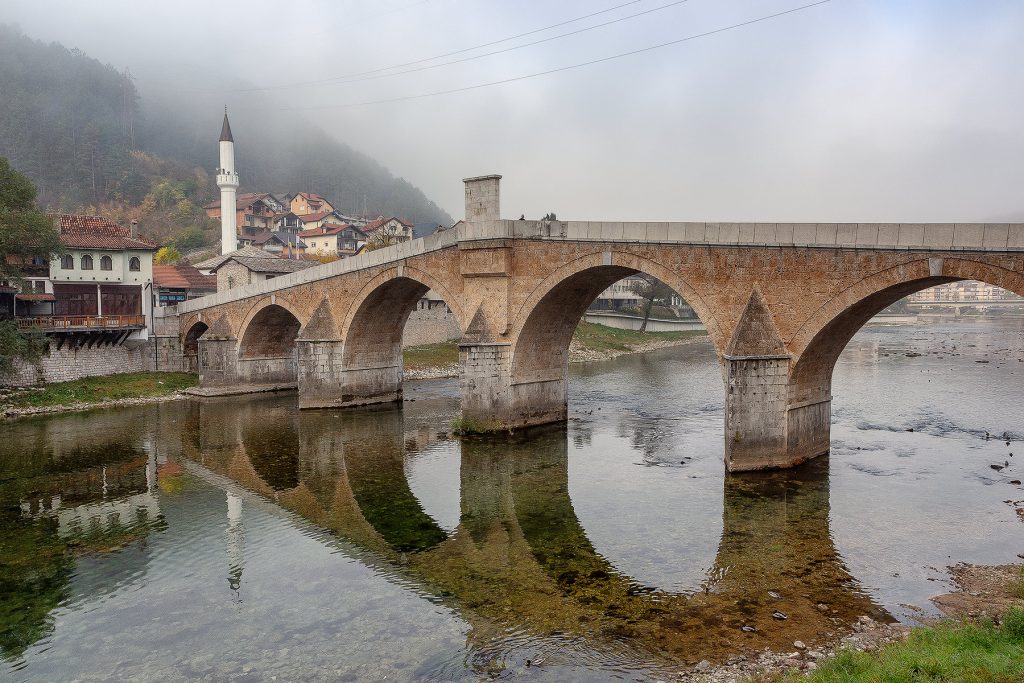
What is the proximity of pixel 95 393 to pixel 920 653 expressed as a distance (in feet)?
103

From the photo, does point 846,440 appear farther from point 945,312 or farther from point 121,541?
point 945,312

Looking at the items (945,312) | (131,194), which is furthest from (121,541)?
(945,312)

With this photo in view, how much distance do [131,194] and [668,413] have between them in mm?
73450

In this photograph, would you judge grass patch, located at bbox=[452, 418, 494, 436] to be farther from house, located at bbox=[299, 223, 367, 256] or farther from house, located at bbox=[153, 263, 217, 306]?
house, located at bbox=[299, 223, 367, 256]

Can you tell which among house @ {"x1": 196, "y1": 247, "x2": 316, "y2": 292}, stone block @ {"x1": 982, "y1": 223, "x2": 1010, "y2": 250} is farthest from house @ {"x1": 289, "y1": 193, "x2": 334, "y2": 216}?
stone block @ {"x1": 982, "y1": 223, "x2": 1010, "y2": 250}

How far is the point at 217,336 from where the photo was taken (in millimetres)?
32688

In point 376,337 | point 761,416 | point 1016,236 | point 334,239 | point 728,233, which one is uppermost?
point 334,239

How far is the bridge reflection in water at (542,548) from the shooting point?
9914mm

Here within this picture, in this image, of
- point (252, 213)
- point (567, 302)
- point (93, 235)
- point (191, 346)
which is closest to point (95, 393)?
point (191, 346)

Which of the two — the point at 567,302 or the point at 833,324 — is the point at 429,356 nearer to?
the point at 567,302

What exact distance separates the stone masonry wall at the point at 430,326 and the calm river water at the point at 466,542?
1604cm

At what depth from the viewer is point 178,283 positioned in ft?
139

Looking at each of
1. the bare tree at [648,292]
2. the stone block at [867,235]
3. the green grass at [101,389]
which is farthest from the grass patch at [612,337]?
the stone block at [867,235]

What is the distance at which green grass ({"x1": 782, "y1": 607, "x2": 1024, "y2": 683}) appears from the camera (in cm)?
688
